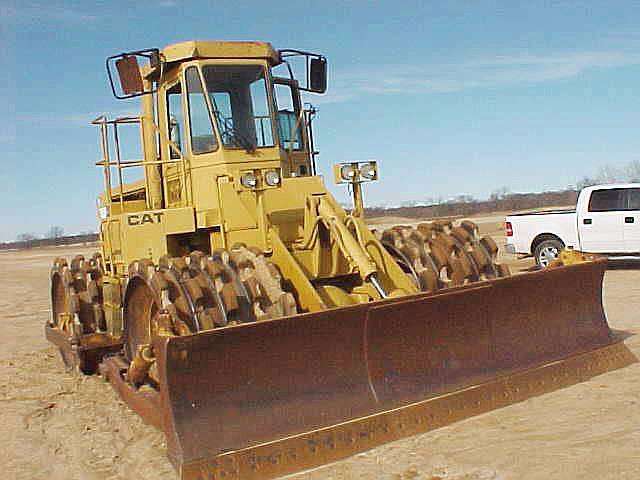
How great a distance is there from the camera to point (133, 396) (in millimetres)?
5789

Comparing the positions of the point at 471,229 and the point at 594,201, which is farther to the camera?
the point at 594,201

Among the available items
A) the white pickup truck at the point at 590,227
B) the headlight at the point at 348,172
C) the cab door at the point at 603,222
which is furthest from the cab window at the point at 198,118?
the cab door at the point at 603,222

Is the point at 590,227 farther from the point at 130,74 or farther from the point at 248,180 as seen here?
the point at 130,74

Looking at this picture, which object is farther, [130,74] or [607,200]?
[607,200]

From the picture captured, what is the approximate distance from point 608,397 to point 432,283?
1.67m

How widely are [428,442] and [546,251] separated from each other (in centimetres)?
1150

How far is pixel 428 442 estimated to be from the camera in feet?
16.6

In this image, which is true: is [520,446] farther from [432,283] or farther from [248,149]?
[248,149]

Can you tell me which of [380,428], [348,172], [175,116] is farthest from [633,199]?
[380,428]

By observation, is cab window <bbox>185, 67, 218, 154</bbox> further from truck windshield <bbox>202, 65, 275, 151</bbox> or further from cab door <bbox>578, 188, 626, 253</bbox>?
cab door <bbox>578, 188, 626, 253</bbox>

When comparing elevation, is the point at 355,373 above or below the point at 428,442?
above

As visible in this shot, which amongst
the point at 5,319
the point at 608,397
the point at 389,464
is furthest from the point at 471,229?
the point at 5,319

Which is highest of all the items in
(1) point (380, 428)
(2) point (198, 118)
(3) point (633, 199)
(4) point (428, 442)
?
(2) point (198, 118)

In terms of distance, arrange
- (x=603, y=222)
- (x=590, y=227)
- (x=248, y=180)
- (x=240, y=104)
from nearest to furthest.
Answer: (x=248, y=180), (x=240, y=104), (x=603, y=222), (x=590, y=227)
